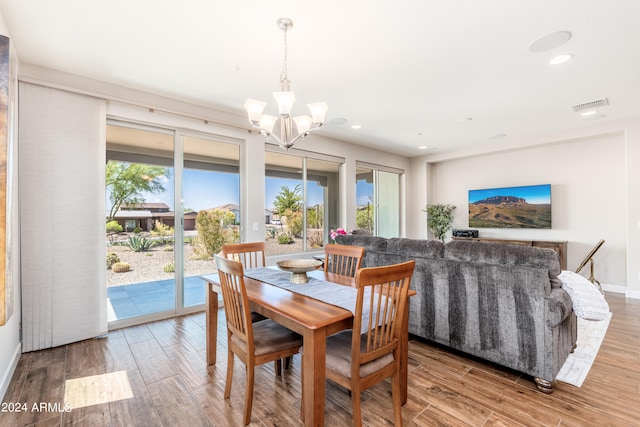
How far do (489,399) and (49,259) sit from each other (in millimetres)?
3945

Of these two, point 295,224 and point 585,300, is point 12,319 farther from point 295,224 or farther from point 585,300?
point 585,300

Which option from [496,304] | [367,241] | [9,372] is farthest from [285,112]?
[9,372]

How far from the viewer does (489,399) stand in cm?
203

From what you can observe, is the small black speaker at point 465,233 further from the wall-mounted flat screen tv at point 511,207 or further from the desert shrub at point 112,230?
the desert shrub at point 112,230

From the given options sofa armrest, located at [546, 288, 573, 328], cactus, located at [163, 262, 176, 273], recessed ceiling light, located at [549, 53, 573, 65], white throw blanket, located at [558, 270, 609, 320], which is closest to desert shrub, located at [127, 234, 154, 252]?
cactus, located at [163, 262, 176, 273]

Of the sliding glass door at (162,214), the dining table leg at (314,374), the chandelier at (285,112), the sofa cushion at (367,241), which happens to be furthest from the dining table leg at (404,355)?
the sliding glass door at (162,214)

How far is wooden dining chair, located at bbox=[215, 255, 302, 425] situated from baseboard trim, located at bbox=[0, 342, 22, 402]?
5.17ft

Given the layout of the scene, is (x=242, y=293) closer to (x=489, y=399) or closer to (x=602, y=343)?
(x=489, y=399)

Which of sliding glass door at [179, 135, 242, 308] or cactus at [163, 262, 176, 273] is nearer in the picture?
cactus at [163, 262, 176, 273]

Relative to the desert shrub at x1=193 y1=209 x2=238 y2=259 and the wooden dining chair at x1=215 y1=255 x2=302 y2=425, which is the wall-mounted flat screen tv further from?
the wooden dining chair at x1=215 y1=255 x2=302 y2=425

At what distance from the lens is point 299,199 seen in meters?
5.14

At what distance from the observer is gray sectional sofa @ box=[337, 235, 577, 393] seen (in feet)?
6.93

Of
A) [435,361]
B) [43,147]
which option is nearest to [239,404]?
[435,361]

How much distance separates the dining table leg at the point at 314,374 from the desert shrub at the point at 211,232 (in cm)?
293
